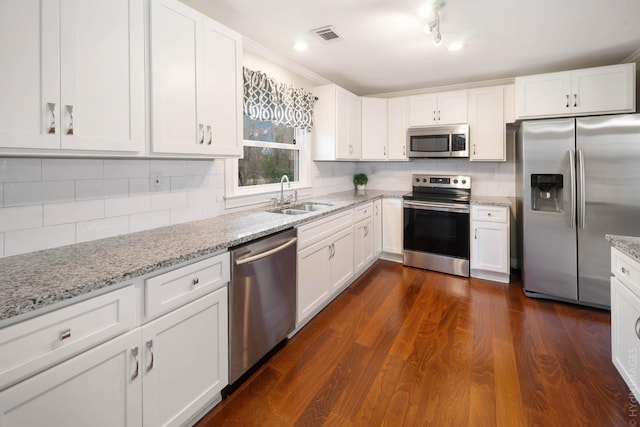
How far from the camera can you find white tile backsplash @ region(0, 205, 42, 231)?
1.41m

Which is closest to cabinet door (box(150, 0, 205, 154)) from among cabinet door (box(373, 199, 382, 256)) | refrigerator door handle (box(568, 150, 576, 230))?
cabinet door (box(373, 199, 382, 256))

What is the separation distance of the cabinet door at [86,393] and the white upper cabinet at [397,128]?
12.3 feet

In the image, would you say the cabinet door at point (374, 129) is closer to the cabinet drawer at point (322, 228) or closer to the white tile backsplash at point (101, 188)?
the cabinet drawer at point (322, 228)

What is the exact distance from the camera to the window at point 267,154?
290cm

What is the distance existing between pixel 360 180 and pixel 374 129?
785 millimetres

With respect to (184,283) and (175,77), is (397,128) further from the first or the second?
(184,283)

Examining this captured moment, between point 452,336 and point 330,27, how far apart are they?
258 cm

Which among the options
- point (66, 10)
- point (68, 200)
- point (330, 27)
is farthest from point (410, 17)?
point (68, 200)

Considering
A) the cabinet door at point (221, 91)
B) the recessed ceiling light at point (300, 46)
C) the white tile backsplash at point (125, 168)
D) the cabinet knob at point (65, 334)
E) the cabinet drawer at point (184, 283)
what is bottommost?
the cabinet knob at point (65, 334)

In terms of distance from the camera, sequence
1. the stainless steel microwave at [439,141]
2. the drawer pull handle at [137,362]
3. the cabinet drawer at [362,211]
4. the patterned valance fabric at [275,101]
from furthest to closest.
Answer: the stainless steel microwave at [439,141] → the cabinet drawer at [362,211] → the patterned valance fabric at [275,101] → the drawer pull handle at [137,362]

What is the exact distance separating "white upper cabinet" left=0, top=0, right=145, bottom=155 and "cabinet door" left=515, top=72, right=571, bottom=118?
134 inches

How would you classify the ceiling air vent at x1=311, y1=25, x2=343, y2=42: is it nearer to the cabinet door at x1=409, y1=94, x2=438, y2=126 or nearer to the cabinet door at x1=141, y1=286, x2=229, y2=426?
the cabinet door at x1=409, y1=94, x2=438, y2=126

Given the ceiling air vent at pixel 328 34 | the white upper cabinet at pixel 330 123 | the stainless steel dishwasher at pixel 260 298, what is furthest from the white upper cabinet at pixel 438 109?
the stainless steel dishwasher at pixel 260 298

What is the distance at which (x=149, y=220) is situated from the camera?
199 centimetres
